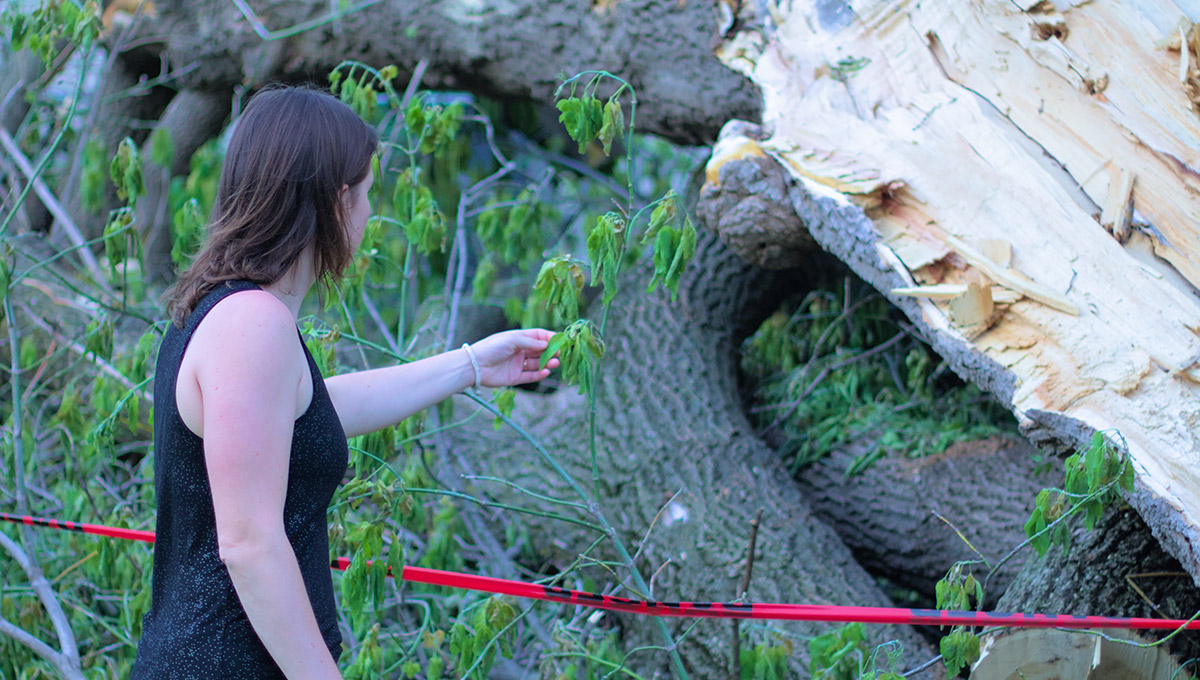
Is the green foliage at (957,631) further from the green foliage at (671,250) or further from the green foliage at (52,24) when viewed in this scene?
the green foliage at (52,24)

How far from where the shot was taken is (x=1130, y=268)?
183 cm

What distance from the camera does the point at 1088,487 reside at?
157 cm

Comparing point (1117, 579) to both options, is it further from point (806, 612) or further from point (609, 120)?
point (609, 120)

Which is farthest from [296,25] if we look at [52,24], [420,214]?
[420,214]

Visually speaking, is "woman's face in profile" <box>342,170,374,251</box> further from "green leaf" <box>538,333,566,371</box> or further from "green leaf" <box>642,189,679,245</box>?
"green leaf" <box>642,189,679,245</box>

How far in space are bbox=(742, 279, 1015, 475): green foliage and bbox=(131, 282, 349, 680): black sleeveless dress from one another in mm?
1912

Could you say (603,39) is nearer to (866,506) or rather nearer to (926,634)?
(866,506)

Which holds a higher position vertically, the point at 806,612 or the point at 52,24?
the point at 52,24

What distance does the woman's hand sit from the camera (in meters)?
1.64

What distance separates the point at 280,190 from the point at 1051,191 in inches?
60.9

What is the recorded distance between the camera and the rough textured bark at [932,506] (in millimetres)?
2420

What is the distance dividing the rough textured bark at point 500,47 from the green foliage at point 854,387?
0.75m

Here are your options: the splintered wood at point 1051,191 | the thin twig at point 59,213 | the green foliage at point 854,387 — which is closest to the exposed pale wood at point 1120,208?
the splintered wood at point 1051,191

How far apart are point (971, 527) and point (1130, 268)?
2.88 feet
